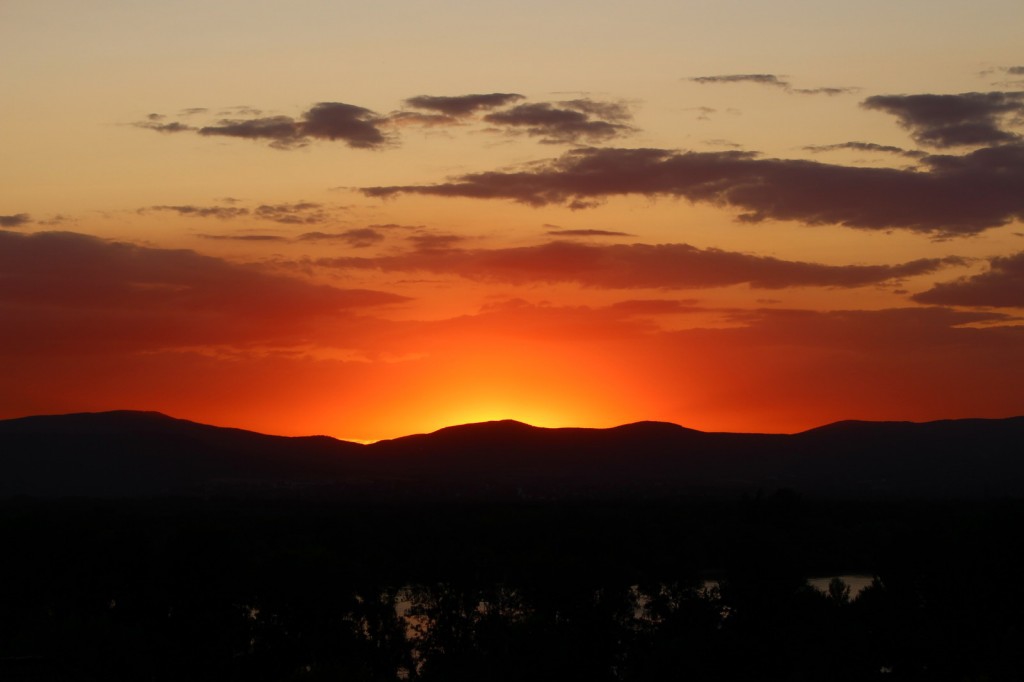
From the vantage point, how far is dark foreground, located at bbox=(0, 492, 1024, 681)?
44.8 m

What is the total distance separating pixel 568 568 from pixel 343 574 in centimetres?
933

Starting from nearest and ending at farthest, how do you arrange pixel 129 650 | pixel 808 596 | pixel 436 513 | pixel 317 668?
pixel 317 668 → pixel 129 650 → pixel 808 596 → pixel 436 513

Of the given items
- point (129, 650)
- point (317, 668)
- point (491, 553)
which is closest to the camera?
point (317, 668)

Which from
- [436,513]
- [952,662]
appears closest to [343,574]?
[952,662]

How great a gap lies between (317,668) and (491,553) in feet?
89.0

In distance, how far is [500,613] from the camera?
173 feet

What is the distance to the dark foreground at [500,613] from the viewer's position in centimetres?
4484

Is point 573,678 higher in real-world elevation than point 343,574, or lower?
lower

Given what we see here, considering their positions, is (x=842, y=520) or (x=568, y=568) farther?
(x=842, y=520)

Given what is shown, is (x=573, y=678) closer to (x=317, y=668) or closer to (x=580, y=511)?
(x=317, y=668)

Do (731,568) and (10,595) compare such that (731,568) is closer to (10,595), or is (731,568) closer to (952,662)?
(952,662)

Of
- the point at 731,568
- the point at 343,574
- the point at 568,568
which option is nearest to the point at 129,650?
the point at 343,574

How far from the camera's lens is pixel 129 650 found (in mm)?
43938

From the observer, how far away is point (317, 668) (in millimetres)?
39500
